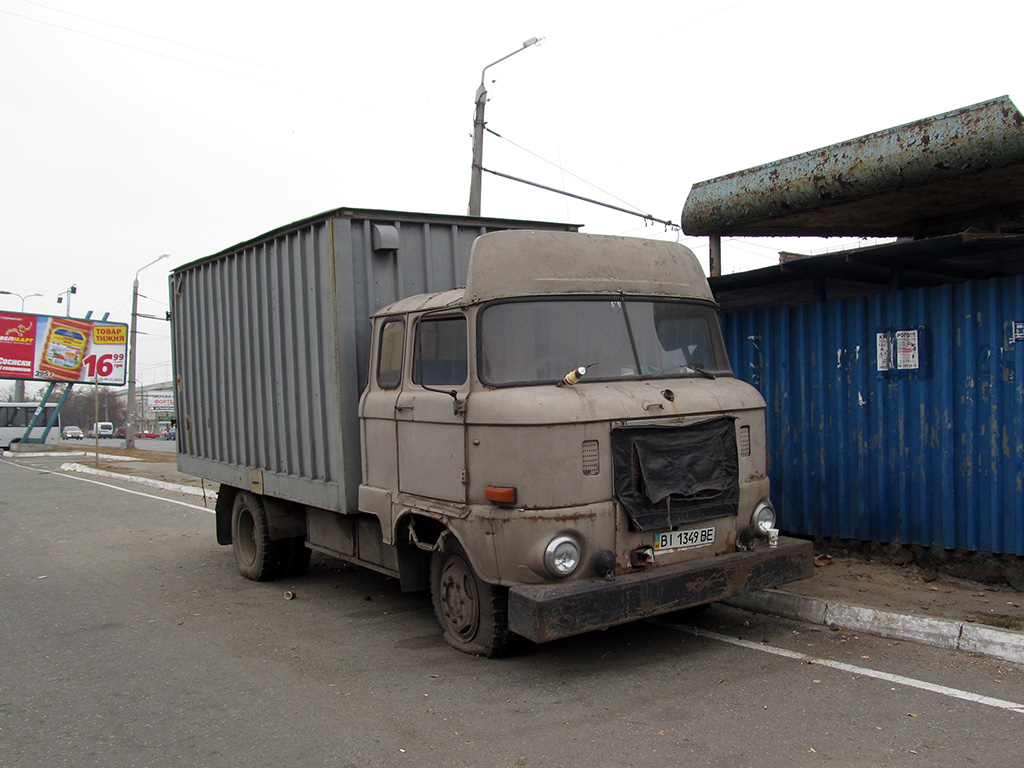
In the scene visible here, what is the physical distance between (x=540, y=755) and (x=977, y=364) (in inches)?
191

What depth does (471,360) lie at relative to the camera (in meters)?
5.24

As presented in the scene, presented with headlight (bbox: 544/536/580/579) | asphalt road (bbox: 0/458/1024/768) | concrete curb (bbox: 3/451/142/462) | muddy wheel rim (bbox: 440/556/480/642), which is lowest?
concrete curb (bbox: 3/451/142/462)

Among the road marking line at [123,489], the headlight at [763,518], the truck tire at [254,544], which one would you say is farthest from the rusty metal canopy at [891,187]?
the road marking line at [123,489]

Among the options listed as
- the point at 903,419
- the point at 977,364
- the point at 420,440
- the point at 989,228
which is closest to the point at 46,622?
the point at 420,440

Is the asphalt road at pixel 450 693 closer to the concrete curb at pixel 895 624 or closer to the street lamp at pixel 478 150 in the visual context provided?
the concrete curb at pixel 895 624

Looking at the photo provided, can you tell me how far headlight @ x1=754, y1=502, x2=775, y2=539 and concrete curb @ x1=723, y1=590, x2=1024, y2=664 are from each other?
32.7 inches

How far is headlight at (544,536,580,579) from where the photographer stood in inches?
188

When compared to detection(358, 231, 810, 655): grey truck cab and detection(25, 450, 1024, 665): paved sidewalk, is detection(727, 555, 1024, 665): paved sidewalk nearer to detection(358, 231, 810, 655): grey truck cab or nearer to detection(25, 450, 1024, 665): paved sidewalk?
detection(25, 450, 1024, 665): paved sidewalk

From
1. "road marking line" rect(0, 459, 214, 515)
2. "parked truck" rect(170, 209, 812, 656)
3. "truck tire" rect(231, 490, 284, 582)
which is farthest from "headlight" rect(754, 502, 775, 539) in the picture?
"road marking line" rect(0, 459, 214, 515)

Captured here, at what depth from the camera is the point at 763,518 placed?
222 inches

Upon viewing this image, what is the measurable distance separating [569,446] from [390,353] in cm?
188

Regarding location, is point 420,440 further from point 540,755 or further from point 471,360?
point 540,755

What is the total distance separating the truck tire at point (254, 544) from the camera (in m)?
8.27

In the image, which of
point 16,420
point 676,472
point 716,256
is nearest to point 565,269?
point 676,472
